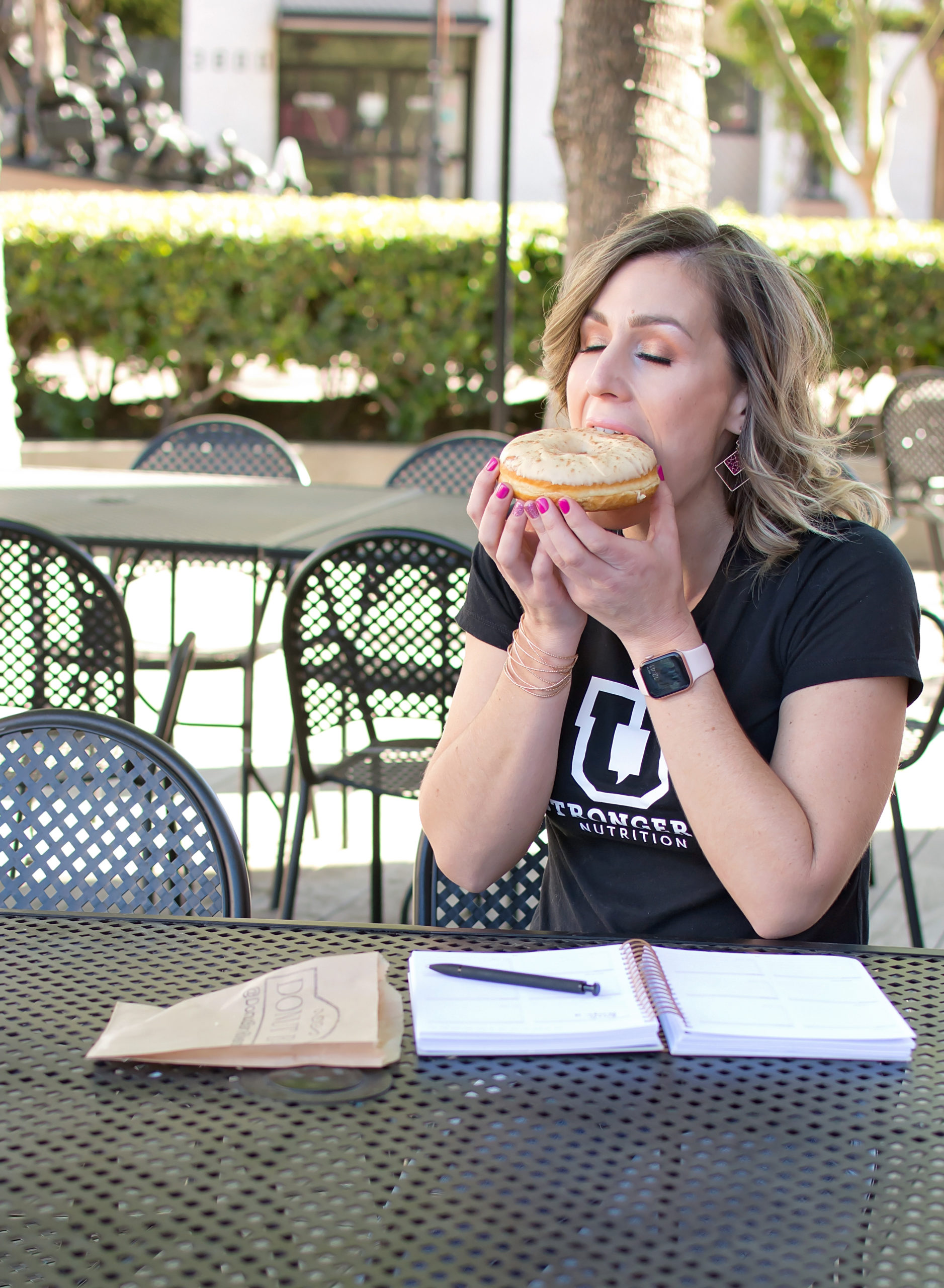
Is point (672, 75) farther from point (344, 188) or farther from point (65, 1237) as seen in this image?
point (344, 188)

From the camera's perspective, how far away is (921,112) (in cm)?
2275

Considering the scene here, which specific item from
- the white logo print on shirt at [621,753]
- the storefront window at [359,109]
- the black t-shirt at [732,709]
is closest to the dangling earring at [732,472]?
the black t-shirt at [732,709]

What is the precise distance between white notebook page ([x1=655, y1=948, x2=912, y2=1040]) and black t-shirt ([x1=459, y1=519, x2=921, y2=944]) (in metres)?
0.28

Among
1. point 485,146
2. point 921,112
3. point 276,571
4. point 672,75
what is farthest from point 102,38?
point 276,571

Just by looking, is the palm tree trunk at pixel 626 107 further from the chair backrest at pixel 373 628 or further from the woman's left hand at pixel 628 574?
the woman's left hand at pixel 628 574

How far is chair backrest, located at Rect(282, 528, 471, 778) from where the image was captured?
9.90 feet

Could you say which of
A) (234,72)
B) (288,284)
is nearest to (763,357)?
(288,284)

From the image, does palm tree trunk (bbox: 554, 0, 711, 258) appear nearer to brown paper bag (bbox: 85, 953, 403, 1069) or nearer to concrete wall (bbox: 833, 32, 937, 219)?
brown paper bag (bbox: 85, 953, 403, 1069)

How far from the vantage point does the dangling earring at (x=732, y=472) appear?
191cm

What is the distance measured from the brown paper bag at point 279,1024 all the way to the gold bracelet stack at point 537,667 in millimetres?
469

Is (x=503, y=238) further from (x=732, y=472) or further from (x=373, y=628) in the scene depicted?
(x=732, y=472)

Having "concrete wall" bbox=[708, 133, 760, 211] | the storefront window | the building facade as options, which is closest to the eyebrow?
the building facade

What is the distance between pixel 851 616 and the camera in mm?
1705

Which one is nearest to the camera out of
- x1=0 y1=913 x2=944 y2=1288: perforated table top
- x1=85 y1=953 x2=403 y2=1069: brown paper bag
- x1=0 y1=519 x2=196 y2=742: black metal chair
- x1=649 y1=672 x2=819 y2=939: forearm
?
x1=0 y1=913 x2=944 y2=1288: perforated table top
